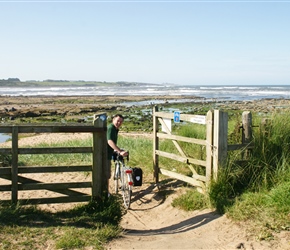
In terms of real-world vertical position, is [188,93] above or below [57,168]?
above

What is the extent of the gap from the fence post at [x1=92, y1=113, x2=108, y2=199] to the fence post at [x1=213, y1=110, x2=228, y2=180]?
2074 millimetres

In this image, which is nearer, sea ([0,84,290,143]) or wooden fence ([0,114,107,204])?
wooden fence ([0,114,107,204])

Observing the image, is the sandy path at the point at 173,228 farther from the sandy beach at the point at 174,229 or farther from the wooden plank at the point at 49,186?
the wooden plank at the point at 49,186

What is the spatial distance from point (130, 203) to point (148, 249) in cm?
267

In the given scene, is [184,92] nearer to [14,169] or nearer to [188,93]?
[188,93]

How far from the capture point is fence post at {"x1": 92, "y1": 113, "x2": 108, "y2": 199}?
668 centimetres

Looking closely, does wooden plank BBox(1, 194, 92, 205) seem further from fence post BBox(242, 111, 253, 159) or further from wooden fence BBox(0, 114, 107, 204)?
fence post BBox(242, 111, 253, 159)

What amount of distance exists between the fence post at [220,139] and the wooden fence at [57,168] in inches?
81.9

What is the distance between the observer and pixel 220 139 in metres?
7.08

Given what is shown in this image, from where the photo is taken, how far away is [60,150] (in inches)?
260

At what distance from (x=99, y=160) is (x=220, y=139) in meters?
2.28

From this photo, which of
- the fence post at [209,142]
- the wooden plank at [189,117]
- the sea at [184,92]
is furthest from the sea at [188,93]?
the fence post at [209,142]

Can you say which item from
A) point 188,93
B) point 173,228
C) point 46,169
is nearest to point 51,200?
point 46,169

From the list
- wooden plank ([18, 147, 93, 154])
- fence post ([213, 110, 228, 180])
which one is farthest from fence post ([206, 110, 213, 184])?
wooden plank ([18, 147, 93, 154])
